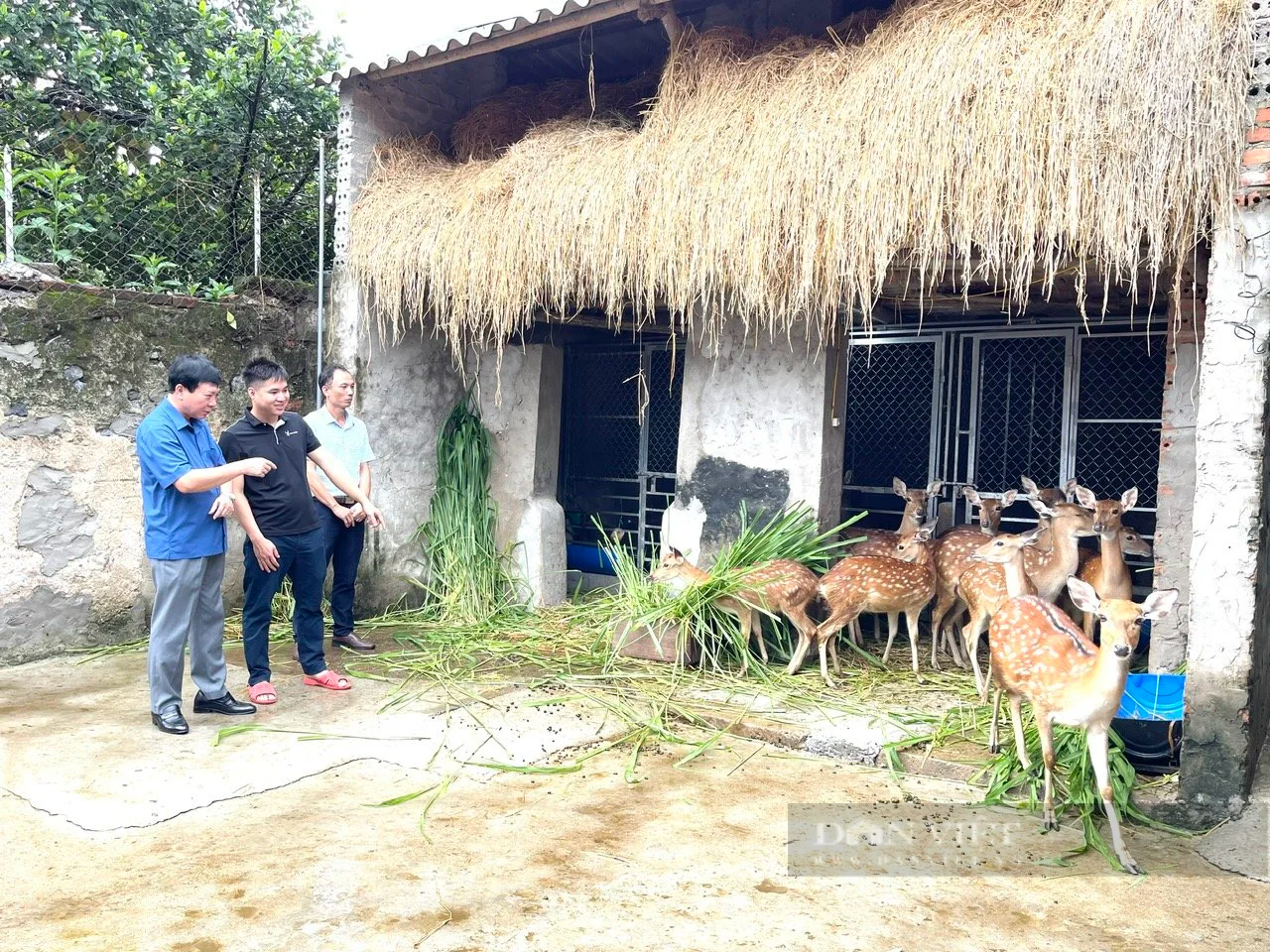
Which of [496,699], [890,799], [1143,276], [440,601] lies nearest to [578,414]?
[440,601]

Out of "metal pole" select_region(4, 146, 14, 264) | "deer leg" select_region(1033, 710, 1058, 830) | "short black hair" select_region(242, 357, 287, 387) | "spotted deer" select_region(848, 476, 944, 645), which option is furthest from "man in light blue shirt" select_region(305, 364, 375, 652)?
"deer leg" select_region(1033, 710, 1058, 830)

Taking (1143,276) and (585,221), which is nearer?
(1143,276)

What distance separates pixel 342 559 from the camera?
6.66 meters

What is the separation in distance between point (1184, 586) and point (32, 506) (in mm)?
6915

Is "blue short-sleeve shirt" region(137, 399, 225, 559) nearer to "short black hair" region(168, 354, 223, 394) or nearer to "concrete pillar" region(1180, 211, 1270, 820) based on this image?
"short black hair" region(168, 354, 223, 394)

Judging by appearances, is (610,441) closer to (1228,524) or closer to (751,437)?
(751,437)

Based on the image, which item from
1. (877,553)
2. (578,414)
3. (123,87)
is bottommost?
(877,553)

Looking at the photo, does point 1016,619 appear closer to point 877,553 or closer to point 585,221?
point 877,553

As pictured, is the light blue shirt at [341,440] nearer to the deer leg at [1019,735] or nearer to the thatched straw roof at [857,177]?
the thatched straw roof at [857,177]

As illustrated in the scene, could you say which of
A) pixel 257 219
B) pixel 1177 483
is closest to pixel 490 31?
pixel 257 219

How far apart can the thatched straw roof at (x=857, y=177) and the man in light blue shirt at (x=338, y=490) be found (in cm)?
101

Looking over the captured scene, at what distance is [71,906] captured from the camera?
3.37 meters

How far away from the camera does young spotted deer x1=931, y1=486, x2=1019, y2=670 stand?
6336 mm

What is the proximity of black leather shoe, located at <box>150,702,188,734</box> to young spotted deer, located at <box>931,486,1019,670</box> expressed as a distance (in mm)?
4392
